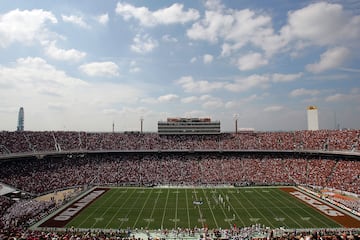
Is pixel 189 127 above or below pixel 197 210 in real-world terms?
above

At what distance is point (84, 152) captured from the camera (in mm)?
52062

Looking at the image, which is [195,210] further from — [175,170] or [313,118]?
[313,118]

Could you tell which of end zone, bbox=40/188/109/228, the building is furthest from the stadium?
the building

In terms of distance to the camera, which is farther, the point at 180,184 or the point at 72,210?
the point at 180,184

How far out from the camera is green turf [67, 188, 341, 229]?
28.5m

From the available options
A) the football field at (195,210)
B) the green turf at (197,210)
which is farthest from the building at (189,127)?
the green turf at (197,210)

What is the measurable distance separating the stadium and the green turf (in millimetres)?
108

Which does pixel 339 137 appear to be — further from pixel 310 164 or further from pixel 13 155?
pixel 13 155

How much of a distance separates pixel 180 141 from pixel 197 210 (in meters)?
27.4

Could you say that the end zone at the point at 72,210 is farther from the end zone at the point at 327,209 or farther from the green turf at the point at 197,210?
the end zone at the point at 327,209

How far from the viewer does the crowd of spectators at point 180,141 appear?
46594mm

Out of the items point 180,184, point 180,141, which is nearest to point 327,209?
point 180,184

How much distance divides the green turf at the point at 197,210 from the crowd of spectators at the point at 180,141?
1450 centimetres

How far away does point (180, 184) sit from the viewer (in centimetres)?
4594
